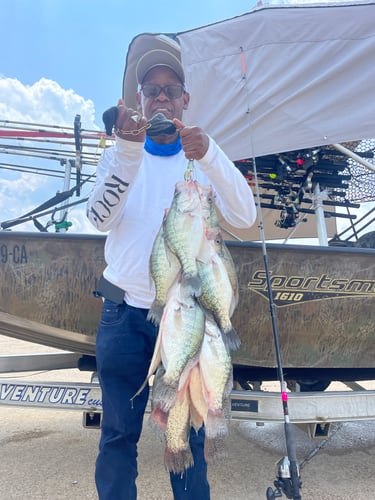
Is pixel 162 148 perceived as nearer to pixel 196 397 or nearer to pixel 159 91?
pixel 159 91

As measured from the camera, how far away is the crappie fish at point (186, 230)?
4.24 feet


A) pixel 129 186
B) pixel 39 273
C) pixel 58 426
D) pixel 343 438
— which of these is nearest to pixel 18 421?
pixel 58 426

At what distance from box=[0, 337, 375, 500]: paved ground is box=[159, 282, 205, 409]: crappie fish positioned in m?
1.44

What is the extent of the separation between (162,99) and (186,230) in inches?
28.8

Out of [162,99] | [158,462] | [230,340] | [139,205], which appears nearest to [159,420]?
[230,340]

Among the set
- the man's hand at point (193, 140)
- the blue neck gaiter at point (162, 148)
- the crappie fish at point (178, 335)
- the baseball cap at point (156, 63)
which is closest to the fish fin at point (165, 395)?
the crappie fish at point (178, 335)

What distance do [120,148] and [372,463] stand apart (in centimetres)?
311

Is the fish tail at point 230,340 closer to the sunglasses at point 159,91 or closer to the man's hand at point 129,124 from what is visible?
the man's hand at point 129,124

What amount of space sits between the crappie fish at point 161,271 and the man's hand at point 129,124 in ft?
1.09

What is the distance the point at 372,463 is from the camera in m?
3.14

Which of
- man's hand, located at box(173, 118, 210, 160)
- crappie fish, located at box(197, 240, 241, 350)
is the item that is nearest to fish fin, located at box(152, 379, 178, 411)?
crappie fish, located at box(197, 240, 241, 350)

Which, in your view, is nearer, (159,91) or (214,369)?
(214,369)

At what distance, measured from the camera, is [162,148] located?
1777 mm

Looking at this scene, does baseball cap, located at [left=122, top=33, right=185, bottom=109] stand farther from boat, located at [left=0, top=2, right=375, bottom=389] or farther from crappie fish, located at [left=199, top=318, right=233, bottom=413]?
crappie fish, located at [left=199, top=318, right=233, bottom=413]
